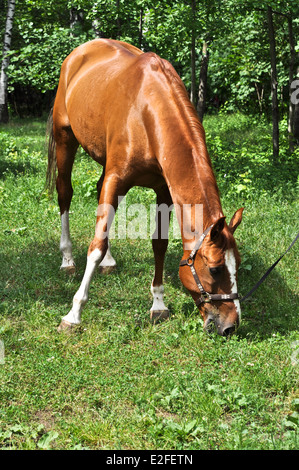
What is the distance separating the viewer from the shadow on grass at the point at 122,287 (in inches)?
164

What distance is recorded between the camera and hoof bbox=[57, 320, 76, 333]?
3.90 meters

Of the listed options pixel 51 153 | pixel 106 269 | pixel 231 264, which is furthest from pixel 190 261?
pixel 51 153

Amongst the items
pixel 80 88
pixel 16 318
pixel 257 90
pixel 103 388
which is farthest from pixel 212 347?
pixel 257 90

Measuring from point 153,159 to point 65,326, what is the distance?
4.94ft

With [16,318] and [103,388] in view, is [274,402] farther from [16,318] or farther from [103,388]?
[16,318]

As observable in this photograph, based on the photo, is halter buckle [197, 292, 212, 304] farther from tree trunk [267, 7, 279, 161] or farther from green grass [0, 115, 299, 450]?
tree trunk [267, 7, 279, 161]

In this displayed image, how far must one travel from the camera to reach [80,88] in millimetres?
4898

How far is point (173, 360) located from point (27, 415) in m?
1.11

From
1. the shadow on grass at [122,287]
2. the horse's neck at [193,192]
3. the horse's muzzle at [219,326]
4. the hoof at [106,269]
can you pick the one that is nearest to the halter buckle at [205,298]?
the horse's muzzle at [219,326]

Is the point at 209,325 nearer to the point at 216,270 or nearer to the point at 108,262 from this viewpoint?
the point at 216,270

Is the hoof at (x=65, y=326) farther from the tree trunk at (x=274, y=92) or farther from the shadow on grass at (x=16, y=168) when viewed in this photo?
the tree trunk at (x=274, y=92)

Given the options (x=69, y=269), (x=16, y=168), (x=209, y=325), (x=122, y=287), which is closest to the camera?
(x=209, y=325)

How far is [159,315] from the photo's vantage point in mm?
4207

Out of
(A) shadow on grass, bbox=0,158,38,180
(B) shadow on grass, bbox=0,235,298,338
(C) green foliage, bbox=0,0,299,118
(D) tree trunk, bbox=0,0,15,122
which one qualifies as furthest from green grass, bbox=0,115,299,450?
(D) tree trunk, bbox=0,0,15,122
